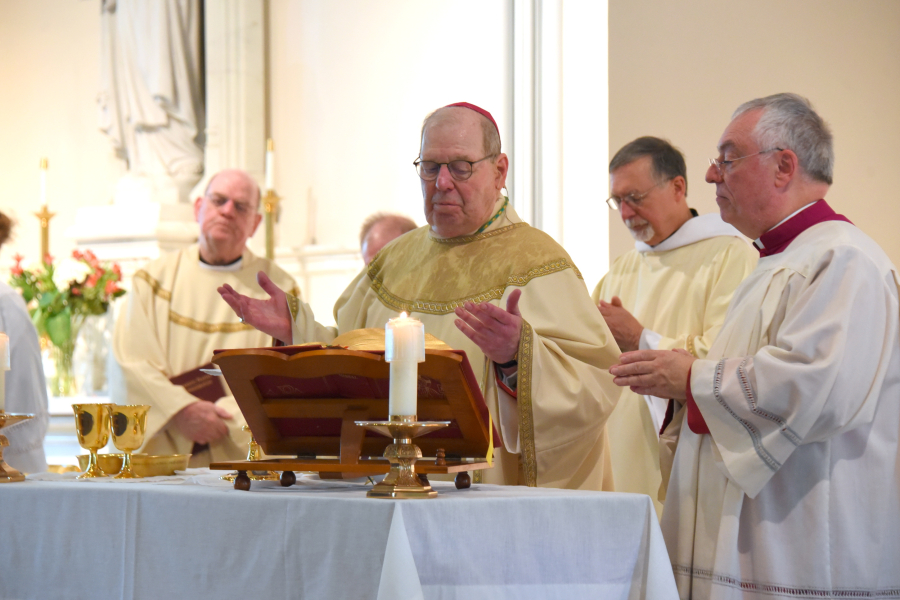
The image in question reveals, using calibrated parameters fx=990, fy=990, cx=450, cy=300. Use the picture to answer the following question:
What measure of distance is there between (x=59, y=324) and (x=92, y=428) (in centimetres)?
387

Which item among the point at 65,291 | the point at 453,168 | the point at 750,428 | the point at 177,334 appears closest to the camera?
the point at 750,428

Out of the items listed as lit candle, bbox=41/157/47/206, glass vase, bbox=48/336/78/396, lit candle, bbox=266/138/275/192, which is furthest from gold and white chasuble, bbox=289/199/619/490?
lit candle, bbox=41/157/47/206

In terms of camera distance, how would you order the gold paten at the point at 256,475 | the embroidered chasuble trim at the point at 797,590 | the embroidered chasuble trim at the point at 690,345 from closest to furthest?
the gold paten at the point at 256,475, the embroidered chasuble trim at the point at 797,590, the embroidered chasuble trim at the point at 690,345

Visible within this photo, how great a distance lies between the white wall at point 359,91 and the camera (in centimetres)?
623

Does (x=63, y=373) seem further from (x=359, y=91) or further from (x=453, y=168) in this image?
(x=453, y=168)

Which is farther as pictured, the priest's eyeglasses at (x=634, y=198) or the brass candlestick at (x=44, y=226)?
the brass candlestick at (x=44, y=226)

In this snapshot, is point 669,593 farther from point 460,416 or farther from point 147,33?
point 147,33

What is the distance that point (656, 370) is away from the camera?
267 centimetres

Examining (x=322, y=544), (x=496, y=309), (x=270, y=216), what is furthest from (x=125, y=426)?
(x=270, y=216)

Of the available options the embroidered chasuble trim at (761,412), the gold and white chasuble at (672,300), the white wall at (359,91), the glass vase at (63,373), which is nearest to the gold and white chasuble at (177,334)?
the white wall at (359,91)

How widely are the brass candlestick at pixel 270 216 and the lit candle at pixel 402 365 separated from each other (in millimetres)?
4443

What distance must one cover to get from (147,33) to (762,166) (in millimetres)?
5285

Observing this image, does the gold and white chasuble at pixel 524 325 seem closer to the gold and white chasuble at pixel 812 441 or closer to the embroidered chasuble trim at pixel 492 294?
the embroidered chasuble trim at pixel 492 294

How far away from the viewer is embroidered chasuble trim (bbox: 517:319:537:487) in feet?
9.21
